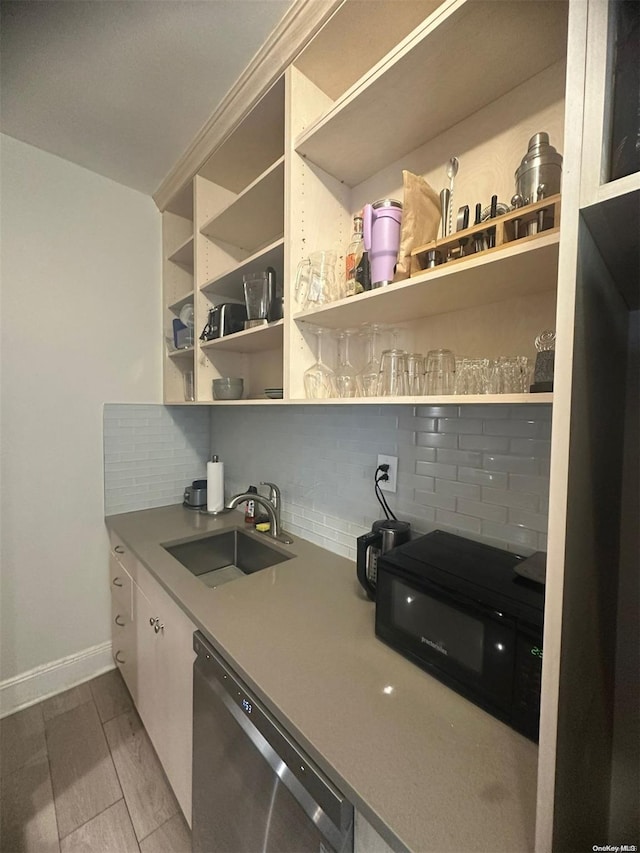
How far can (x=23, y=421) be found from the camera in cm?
164

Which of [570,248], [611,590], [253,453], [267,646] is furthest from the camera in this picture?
[253,453]

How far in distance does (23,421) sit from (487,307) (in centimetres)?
204

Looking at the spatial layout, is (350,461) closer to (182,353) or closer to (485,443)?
(485,443)

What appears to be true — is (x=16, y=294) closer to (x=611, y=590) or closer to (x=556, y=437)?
(x=556, y=437)

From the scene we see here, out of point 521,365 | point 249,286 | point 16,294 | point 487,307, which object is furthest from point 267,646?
point 16,294

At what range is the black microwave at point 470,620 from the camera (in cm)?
64

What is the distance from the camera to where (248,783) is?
31.3 inches

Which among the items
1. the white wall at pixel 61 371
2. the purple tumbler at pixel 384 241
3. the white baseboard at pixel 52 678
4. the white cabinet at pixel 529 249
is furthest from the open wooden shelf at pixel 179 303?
the white baseboard at pixel 52 678

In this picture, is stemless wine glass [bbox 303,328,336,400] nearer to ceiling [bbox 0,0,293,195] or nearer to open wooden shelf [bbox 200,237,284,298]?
open wooden shelf [bbox 200,237,284,298]

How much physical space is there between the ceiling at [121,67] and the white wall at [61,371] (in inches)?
10.3

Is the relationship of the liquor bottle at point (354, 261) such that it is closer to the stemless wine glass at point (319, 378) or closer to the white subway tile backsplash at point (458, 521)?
the stemless wine glass at point (319, 378)

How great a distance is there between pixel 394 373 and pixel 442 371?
135mm

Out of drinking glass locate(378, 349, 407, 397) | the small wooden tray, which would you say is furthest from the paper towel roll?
the small wooden tray

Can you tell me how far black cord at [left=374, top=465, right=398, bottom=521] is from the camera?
4.03ft
